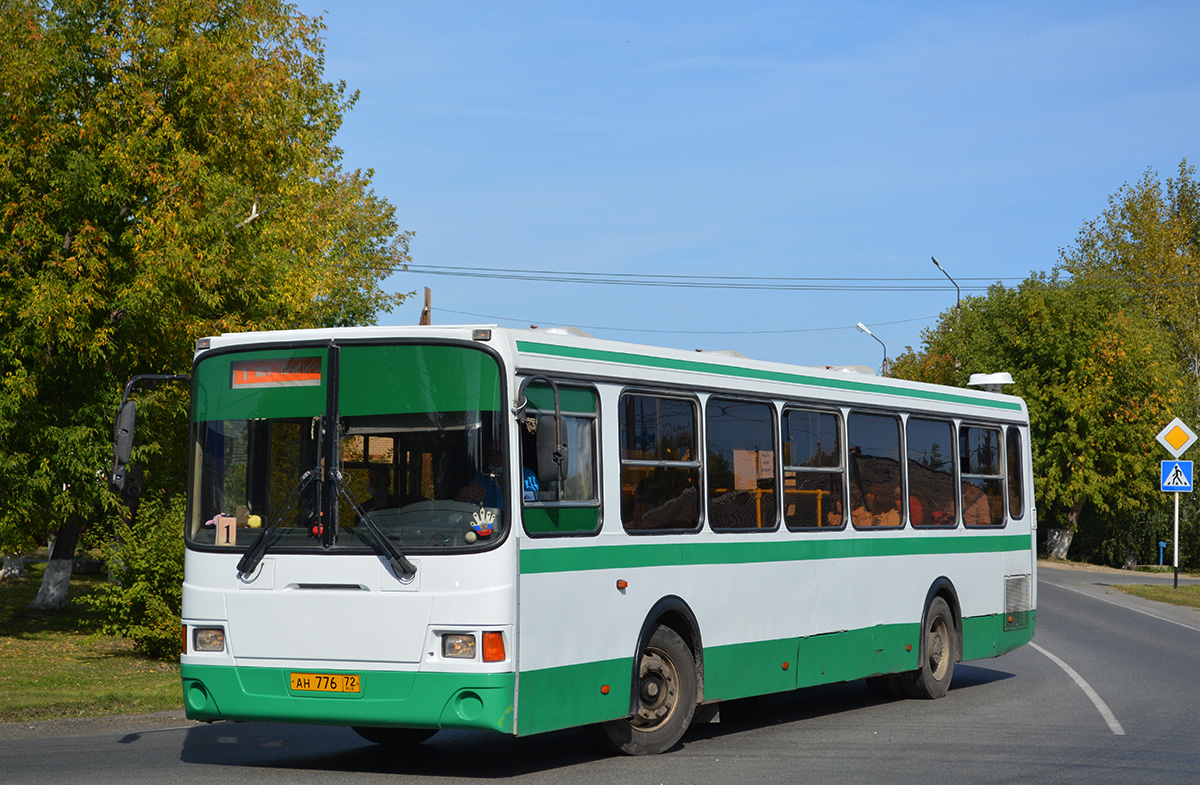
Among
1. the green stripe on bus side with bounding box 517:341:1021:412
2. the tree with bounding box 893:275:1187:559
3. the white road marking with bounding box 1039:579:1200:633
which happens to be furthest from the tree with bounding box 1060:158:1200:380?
the green stripe on bus side with bounding box 517:341:1021:412

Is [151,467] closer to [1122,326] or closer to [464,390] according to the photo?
[464,390]

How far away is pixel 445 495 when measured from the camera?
903cm

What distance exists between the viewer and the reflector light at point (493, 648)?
8.80 m

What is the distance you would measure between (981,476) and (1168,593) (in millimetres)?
19666

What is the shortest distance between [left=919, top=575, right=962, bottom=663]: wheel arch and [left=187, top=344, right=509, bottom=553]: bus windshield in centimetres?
665

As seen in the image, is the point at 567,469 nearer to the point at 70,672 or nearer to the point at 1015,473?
the point at 1015,473

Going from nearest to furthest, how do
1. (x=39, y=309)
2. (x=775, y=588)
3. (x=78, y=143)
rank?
(x=775, y=588), (x=39, y=309), (x=78, y=143)

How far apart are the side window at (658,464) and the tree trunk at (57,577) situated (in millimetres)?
17945

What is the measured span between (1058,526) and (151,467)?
41.6 m

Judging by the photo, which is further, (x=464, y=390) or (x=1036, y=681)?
(x=1036, y=681)

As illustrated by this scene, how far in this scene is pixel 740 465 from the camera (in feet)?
37.7

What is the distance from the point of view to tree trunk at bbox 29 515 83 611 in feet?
86.1

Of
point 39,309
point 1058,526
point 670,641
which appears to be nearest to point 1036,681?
point 670,641

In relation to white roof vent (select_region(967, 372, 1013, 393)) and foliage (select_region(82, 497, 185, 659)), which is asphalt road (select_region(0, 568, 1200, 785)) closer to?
white roof vent (select_region(967, 372, 1013, 393))
